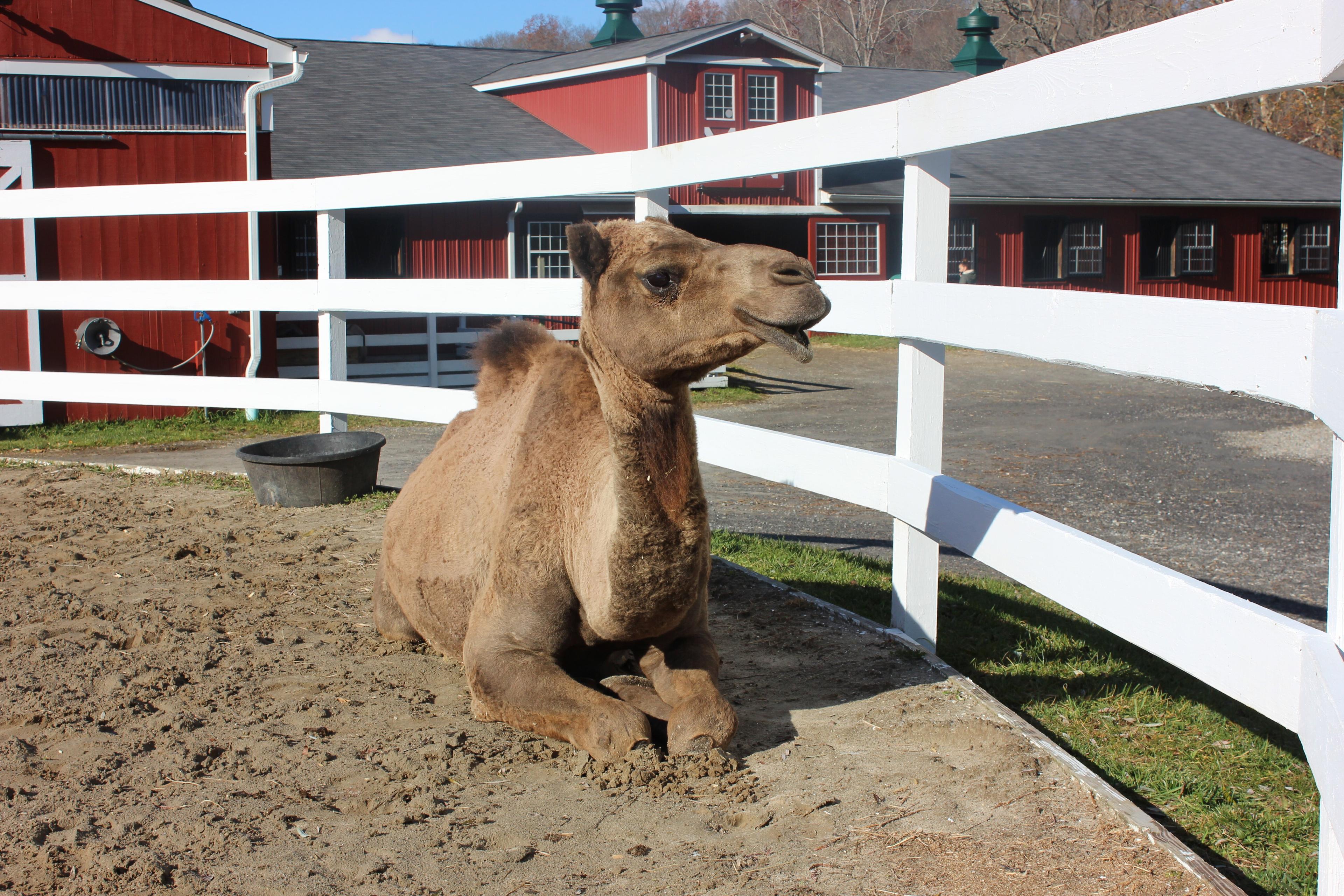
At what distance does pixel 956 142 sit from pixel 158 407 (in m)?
12.9

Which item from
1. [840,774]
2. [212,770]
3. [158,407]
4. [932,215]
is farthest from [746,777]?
[158,407]

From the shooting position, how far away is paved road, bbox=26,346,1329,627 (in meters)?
7.62

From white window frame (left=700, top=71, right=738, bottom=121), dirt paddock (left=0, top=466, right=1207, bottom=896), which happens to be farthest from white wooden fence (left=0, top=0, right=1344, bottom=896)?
white window frame (left=700, top=71, right=738, bottom=121)

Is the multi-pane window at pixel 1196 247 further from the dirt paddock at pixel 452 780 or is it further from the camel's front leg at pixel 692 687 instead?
the camel's front leg at pixel 692 687

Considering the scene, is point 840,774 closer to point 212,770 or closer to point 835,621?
point 835,621

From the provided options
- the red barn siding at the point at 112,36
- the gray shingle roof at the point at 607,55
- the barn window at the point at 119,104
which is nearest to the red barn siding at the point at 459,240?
the gray shingle roof at the point at 607,55

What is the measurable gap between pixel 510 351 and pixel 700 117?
21.4 metres

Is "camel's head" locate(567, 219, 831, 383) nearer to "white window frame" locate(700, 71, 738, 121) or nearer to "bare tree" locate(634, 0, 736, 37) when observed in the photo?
"white window frame" locate(700, 71, 738, 121)

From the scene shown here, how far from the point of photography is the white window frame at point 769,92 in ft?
84.5

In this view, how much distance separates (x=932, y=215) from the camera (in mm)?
4473

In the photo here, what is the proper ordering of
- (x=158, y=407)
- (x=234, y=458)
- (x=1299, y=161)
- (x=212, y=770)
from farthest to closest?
(x=1299, y=161) < (x=158, y=407) < (x=234, y=458) < (x=212, y=770)

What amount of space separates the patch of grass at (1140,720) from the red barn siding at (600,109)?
64.1 feet

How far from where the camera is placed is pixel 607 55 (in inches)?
996

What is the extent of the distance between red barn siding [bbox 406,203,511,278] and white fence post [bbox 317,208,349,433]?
13.3 m
